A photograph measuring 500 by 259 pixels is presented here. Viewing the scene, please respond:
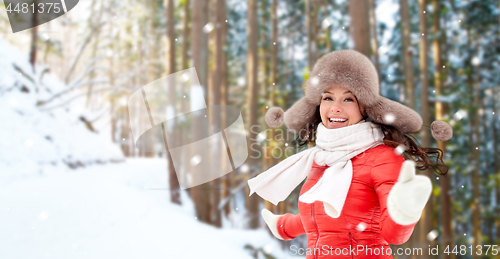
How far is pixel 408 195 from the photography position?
1.35 meters

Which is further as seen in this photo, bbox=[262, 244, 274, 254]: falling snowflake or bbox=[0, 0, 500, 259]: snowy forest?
A: bbox=[262, 244, 274, 254]: falling snowflake

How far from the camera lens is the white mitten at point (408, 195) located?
133 centimetres

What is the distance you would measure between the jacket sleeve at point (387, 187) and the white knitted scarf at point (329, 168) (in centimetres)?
13

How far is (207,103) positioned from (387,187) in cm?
666

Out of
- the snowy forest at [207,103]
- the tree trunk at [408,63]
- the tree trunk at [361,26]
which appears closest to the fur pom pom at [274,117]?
the snowy forest at [207,103]

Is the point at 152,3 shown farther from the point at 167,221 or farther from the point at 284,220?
the point at 284,220

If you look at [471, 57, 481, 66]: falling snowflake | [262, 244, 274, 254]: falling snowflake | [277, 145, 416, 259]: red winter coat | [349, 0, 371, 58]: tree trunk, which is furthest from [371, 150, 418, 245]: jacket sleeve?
[471, 57, 481, 66]: falling snowflake

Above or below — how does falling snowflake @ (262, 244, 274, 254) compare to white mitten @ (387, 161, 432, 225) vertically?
below

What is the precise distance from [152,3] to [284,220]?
12.7 meters

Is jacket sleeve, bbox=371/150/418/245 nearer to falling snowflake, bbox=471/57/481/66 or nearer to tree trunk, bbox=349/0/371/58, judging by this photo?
tree trunk, bbox=349/0/371/58

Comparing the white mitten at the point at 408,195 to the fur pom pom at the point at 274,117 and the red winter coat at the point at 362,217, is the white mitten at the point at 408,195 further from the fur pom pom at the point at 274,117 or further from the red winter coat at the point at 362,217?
the fur pom pom at the point at 274,117

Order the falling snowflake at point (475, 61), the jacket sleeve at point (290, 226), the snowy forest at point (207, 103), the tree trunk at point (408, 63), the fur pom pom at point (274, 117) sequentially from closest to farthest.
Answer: the jacket sleeve at point (290, 226) < the fur pom pom at point (274, 117) < the snowy forest at point (207, 103) < the tree trunk at point (408, 63) < the falling snowflake at point (475, 61)

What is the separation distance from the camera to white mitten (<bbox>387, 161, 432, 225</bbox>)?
133 centimetres

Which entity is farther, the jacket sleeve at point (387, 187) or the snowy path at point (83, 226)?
the snowy path at point (83, 226)
